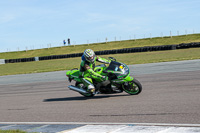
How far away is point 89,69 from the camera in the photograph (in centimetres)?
928

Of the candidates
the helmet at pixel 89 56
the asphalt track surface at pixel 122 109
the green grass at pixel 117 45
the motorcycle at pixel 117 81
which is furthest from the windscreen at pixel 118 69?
the green grass at pixel 117 45

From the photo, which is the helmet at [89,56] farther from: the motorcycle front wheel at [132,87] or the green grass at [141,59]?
the green grass at [141,59]

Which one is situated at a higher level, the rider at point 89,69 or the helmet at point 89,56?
the helmet at point 89,56

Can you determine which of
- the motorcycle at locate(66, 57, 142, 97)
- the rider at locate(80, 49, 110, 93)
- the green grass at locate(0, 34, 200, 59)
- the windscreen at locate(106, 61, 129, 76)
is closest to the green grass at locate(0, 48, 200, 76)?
the rider at locate(80, 49, 110, 93)

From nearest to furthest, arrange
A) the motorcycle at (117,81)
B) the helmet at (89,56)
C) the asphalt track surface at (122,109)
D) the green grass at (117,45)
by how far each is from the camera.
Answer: the asphalt track surface at (122,109) < the motorcycle at (117,81) < the helmet at (89,56) < the green grass at (117,45)

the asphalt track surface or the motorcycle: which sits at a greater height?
the motorcycle

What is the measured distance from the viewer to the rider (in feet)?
30.0

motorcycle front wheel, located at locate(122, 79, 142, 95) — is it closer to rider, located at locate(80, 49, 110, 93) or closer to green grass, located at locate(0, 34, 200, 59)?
rider, located at locate(80, 49, 110, 93)

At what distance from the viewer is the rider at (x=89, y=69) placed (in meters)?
9.16

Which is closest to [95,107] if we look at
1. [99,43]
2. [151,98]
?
[151,98]

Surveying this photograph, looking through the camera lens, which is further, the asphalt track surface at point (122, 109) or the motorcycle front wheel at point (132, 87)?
the motorcycle front wheel at point (132, 87)

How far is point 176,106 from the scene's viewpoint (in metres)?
6.95

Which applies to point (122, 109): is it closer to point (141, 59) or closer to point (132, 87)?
point (132, 87)

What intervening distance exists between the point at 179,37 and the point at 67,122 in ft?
171
